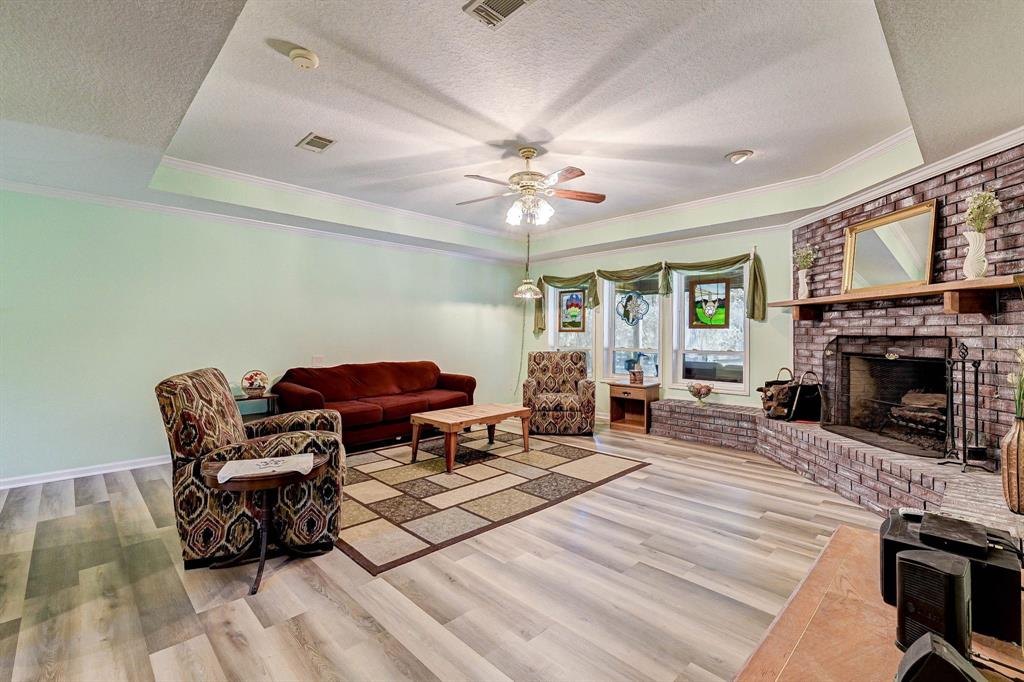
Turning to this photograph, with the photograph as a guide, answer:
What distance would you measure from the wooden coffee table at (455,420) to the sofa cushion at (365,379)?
1263mm

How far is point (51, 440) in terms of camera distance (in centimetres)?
399

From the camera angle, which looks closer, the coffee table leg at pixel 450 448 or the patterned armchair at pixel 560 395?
the coffee table leg at pixel 450 448

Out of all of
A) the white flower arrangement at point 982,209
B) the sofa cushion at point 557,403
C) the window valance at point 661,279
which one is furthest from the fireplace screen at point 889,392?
the sofa cushion at point 557,403

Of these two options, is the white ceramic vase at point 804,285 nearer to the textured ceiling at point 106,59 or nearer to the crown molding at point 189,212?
the crown molding at point 189,212

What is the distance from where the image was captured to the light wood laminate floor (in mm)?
1817

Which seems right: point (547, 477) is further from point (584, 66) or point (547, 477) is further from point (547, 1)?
point (547, 1)

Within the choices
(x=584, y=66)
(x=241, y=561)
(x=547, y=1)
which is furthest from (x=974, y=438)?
(x=241, y=561)

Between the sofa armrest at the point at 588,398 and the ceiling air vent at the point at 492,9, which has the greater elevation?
the ceiling air vent at the point at 492,9

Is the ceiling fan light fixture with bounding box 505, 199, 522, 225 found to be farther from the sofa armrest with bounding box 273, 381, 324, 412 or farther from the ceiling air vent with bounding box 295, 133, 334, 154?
the sofa armrest with bounding box 273, 381, 324, 412

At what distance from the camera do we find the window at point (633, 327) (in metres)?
6.45

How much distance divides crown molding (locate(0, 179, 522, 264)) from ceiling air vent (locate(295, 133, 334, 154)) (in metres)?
1.63

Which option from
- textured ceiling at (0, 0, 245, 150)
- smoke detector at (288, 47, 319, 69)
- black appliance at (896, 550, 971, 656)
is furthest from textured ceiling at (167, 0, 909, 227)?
black appliance at (896, 550, 971, 656)

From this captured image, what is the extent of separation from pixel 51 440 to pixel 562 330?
6.10 metres

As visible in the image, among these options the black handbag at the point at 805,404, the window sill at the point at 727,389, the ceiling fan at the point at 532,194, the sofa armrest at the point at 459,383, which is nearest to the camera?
the ceiling fan at the point at 532,194
